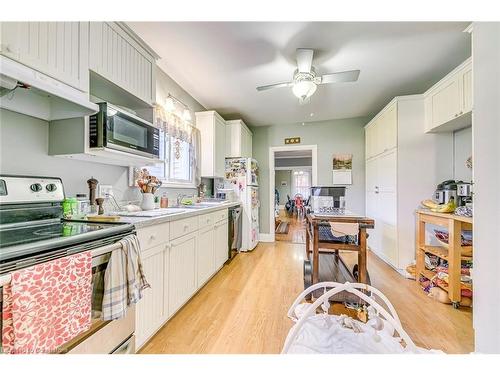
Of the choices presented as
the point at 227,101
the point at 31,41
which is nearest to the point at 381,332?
the point at 31,41

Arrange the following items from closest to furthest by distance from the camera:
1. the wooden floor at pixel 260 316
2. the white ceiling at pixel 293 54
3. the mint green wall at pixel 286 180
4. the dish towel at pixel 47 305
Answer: the dish towel at pixel 47 305 < the wooden floor at pixel 260 316 < the white ceiling at pixel 293 54 < the mint green wall at pixel 286 180

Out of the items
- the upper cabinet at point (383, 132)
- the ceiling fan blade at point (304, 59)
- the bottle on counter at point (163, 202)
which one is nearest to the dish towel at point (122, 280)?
the bottle on counter at point (163, 202)

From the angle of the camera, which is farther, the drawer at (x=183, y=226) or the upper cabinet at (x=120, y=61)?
the drawer at (x=183, y=226)

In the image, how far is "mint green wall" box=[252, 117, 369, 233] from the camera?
14.0ft

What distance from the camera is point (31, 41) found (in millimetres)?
998

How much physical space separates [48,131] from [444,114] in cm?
368

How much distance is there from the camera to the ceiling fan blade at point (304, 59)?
207 centimetres

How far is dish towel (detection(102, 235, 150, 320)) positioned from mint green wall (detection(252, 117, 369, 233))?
145 inches

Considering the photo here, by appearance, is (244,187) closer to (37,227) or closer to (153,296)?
(153,296)

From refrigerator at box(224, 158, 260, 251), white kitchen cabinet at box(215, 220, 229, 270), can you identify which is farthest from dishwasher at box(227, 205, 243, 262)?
refrigerator at box(224, 158, 260, 251)

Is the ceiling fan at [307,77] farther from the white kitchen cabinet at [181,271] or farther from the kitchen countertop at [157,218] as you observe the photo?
the white kitchen cabinet at [181,271]

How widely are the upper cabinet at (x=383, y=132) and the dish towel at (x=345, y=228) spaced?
68.6 inches
